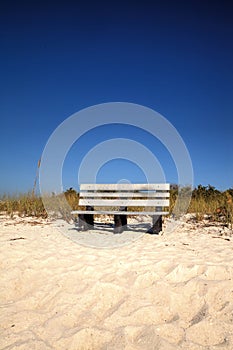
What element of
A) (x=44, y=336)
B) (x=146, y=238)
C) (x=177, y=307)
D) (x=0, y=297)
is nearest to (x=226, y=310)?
(x=177, y=307)

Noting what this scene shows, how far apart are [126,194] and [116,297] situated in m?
3.82

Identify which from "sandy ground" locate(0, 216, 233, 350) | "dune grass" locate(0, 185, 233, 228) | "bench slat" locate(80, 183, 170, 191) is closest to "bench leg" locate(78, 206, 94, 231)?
"bench slat" locate(80, 183, 170, 191)

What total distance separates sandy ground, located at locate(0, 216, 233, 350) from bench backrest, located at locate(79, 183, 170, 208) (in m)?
1.48

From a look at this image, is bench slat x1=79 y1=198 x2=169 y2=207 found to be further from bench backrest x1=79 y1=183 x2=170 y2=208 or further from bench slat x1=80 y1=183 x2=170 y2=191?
bench slat x1=80 y1=183 x2=170 y2=191

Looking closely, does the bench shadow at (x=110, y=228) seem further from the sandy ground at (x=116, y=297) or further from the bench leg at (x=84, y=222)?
the sandy ground at (x=116, y=297)

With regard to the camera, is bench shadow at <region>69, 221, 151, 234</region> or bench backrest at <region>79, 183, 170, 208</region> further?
bench shadow at <region>69, 221, 151, 234</region>

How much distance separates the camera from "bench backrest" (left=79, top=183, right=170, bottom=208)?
609 centimetres

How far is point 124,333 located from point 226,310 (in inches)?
36.4

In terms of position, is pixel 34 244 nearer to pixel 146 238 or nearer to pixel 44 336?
pixel 146 238

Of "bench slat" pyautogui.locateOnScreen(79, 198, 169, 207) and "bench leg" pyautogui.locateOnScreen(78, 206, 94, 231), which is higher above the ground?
"bench slat" pyautogui.locateOnScreen(79, 198, 169, 207)

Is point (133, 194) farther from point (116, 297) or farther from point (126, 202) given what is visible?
point (116, 297)

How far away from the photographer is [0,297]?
3.00 metres

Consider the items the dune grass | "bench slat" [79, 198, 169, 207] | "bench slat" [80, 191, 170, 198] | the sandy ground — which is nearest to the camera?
the sandy ground

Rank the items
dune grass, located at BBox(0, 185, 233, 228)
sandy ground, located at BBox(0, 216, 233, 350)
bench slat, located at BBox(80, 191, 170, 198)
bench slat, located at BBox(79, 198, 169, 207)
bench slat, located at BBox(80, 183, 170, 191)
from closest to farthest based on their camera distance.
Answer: sandy ground, located at BBox(0, 216, 233, 350)
bench slat, located at BBox(79, 198, 169, 207)
bench slat, located at BBox(80, 191, 170, 198)
bench slat, located at BBox(80, 183, 170, 191)
dune grass, located at BBox(0, 185, 233, 228)
